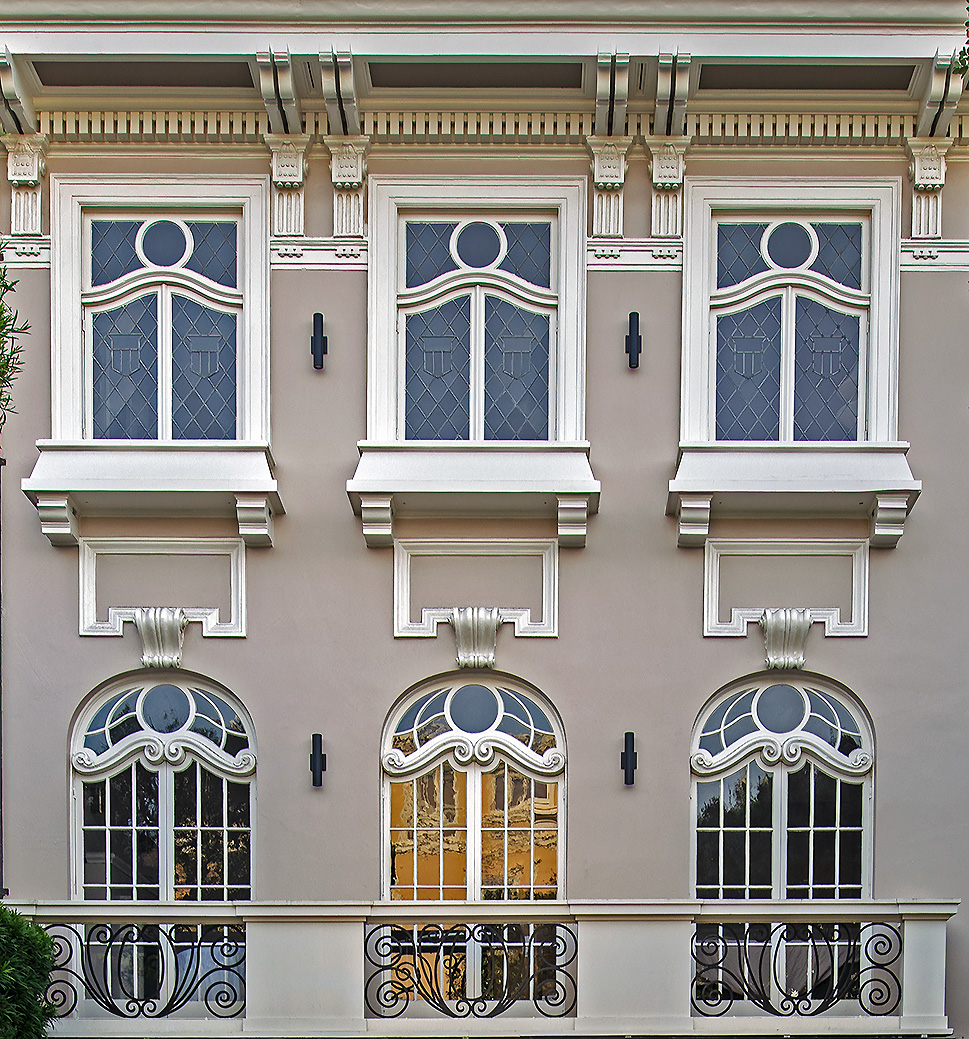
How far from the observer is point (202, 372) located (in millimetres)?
8836

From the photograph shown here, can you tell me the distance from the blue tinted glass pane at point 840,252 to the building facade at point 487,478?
4 centimetres

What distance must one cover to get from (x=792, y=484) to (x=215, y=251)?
5.09 m

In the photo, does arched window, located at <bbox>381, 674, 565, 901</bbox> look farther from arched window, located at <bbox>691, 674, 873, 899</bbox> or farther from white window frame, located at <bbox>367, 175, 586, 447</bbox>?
white window frame, located at <bbox>367, 175, 586, 447</bbox>

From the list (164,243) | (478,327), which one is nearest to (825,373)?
(478,327)

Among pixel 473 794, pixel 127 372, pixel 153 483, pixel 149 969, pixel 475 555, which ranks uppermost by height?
pixel 127 372

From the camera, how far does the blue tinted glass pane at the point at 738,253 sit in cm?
891

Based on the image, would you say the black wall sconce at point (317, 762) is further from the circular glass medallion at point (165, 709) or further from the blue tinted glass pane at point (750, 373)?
the blue tinted glass pane at point (750, 373)

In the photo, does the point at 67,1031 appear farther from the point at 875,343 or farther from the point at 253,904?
the point at 875,343

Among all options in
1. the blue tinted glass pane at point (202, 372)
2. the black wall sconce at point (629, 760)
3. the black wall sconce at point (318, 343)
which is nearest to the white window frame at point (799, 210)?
the black wall sconce at point (629, 760)

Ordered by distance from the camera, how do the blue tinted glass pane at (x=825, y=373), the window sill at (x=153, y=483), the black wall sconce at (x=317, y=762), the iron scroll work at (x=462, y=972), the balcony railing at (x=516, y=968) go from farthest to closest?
1. the blue tinted glass pane at (x=825, y=373)
2. the black wall sconce at (x=317, y=762)
3. the window sill at (x=153, y=483)
4. the iron scroll work at (x=462, y=972)
5. the balcony railing at (x=516, y=968)

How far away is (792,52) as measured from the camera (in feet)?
27.0

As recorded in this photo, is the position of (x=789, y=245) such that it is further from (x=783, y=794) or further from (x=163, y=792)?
(x=163, y=792)

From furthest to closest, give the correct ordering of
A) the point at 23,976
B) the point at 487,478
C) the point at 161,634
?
the point at 161,634, the point at 487,478, the point at 23,976

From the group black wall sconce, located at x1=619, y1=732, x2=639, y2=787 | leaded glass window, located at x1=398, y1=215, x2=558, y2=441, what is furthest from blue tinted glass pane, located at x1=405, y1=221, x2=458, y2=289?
black wall sconce, located at x1=619, y1=732, x2=639, y2=787
